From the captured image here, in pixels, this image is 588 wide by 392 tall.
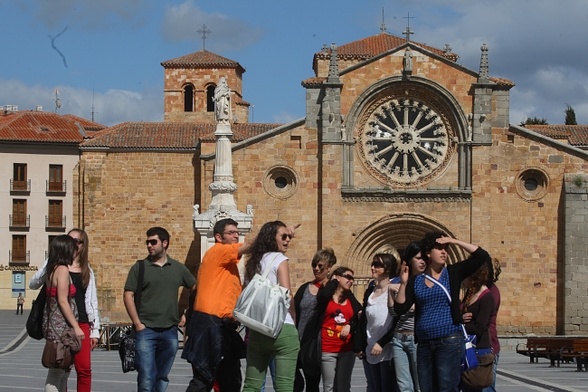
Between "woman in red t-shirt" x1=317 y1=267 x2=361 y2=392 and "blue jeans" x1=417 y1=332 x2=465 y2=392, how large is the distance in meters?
1.95

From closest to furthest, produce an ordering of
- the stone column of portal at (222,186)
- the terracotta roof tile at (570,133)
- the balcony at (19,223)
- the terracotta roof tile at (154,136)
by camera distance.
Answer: the stone column of portal at (222,186) < the terracotta roof tile at (154,136) < the terracotta roof tile at (570,133) < the balcony at (19,223)

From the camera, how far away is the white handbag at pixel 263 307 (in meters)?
10.3

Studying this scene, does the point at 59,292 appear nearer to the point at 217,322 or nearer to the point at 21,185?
the point at 217,322

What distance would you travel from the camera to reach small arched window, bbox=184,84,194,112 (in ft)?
176

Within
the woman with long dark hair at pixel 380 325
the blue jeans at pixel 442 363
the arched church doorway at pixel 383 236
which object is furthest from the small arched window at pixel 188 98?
the blue jeans at pixel 442 363

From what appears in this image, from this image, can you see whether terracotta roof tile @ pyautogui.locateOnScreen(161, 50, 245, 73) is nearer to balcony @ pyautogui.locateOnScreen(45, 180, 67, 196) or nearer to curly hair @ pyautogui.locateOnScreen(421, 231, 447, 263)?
balcony @ pyautogui.locateOnScreen(45, 180, 67, 196)

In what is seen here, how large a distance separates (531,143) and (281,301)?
26.9 m

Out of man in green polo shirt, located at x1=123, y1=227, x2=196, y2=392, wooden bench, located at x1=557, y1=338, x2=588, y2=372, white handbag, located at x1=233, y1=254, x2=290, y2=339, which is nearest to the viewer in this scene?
white handbag, located at x1=233, y1=254, x2=290, y2=339

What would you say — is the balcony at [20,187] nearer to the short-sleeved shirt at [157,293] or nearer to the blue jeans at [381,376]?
the blue jeans at [381,376]

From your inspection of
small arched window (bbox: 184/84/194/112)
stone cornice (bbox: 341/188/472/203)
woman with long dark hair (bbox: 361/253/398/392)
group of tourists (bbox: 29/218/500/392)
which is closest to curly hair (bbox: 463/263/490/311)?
group of tourists (bbox: 29/218/500/392)

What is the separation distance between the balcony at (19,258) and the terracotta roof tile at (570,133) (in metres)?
21.7

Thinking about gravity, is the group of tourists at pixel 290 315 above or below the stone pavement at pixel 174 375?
above

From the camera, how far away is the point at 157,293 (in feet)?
39.4

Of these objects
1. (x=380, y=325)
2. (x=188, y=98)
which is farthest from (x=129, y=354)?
(x=188, y=98)
